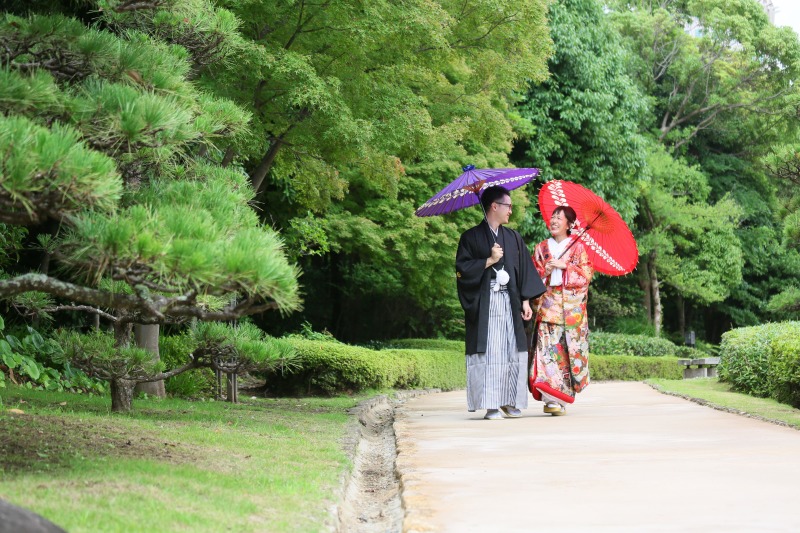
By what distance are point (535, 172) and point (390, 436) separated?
9.99 feet

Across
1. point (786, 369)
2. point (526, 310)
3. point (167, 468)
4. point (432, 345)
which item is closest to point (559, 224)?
point (526, 310)

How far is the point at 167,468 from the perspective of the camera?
444 cm

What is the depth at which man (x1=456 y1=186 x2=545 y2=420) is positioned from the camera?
28.8 feet

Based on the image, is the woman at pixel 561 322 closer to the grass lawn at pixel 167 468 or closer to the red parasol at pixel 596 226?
the red parasol at pixel 596 226

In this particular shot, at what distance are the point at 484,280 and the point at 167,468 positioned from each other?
16.3 feet

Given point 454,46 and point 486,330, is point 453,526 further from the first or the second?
point 454,46

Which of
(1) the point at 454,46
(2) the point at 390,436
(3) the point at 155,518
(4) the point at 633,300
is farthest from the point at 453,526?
(4) the point at 633,300

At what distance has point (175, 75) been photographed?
482cm

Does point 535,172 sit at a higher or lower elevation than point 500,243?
higher

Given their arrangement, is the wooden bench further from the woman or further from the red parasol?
the woman

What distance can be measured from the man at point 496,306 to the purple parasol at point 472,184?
0.14 m

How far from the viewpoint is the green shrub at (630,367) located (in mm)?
22328

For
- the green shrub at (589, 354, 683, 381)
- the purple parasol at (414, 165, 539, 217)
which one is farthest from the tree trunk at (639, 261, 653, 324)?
the purple parasol at (414, 165, 539, 217)

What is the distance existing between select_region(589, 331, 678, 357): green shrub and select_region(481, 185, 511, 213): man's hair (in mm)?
17836
